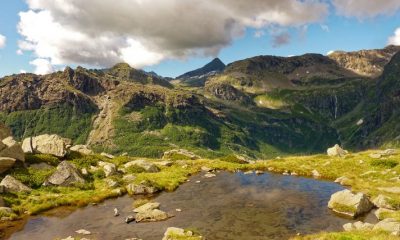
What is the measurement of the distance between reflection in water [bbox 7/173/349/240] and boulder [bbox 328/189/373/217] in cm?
156

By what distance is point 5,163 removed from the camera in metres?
63.7

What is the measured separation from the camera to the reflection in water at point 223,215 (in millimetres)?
43750

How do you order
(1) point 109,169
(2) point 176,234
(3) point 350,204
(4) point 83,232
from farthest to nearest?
1. (1) point 109,169
2. (3) point 350,204
3. (4) point 83,232
4. (2) point 176,234

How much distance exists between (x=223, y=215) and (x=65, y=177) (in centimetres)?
3026

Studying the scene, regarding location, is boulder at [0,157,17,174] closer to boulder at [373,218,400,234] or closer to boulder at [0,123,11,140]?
boulder at [0,123,11,140]

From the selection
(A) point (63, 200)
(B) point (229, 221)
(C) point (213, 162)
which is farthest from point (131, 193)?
(C) point (213, 162)

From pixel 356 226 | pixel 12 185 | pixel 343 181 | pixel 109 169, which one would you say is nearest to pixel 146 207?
pixel 12 185

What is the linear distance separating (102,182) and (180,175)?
1770 cm

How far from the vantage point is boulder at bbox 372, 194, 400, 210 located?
5079 centimetres

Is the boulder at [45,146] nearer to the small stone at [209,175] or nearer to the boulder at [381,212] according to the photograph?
the small stone at [209,175]

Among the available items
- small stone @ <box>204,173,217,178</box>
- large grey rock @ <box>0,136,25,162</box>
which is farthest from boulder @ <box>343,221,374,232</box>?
large grey rock @ <box>0,136,25,162</box>

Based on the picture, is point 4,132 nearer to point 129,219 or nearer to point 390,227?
point 129,219

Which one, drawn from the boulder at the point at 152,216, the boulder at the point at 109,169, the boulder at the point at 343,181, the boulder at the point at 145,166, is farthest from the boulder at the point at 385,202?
the boulder at the point at 109,169

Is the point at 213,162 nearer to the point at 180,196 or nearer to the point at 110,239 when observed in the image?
the point at 180,196
